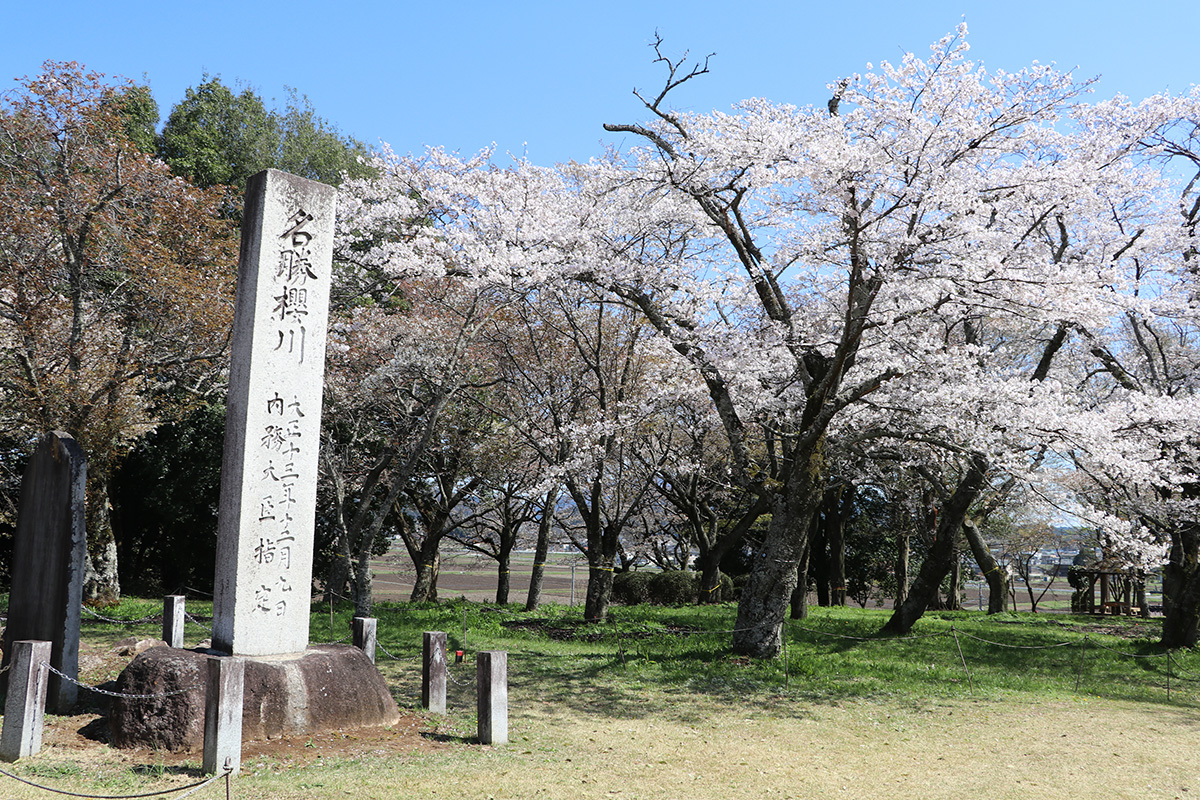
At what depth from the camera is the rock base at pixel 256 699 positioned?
6680mm

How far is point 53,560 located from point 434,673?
3.94m

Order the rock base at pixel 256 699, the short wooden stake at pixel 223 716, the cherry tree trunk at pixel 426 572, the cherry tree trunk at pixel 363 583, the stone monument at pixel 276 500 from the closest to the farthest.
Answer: the short wooden stake at pixel 223 716
the rock base at pixel 256 699
the stone monument at pixel 276 500
the cherry tree trunk at pixel 363 583
the cherry tree trunk at pixel 426 572

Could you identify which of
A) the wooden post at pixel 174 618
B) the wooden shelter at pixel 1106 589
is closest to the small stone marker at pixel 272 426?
the wooden post at pixel 174 618

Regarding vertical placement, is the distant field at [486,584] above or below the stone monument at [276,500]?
below

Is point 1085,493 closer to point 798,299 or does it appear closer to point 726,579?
point 798,299

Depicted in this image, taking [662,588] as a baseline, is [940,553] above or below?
above

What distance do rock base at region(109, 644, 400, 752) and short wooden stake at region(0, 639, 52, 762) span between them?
0.55m

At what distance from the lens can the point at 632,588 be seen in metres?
23.6

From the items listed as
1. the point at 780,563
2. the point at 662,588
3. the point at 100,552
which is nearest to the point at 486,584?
the point at 662,588

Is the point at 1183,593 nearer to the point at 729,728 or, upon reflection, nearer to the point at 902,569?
the point at 902,569

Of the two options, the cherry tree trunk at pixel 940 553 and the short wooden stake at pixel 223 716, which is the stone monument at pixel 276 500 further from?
the cherry tree trunk at pixel 940 553

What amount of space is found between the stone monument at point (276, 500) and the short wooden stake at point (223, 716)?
70cm

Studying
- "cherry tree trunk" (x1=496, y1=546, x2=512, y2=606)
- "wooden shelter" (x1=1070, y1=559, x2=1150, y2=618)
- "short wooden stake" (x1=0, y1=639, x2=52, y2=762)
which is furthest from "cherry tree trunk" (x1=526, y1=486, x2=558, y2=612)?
"wooden shelter" (x1=1070, y1=559, x2=1150, y2=618)

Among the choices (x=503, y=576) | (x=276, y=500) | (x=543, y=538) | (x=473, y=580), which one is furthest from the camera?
(x=473, y=580)
